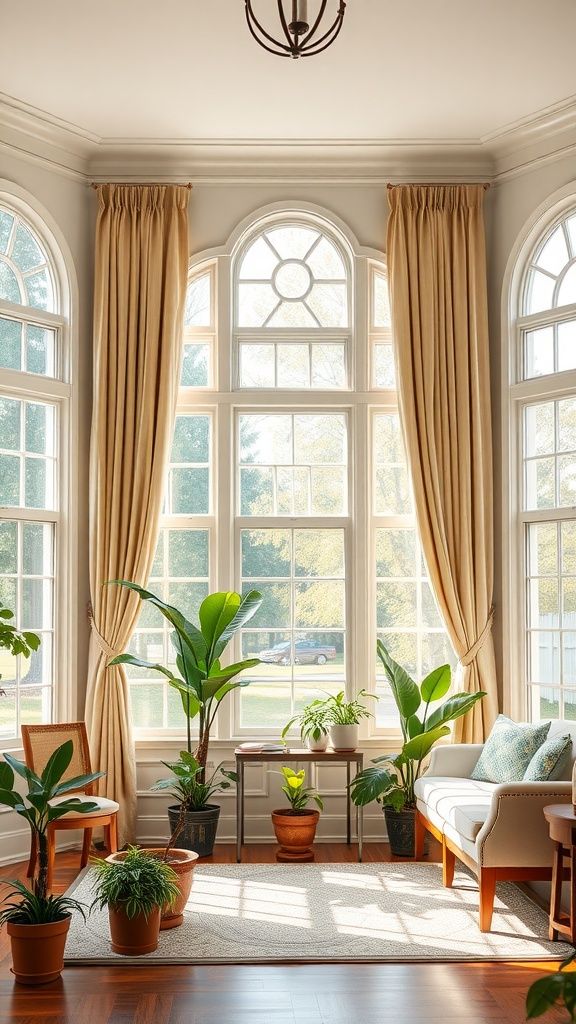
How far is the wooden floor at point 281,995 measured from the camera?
3533 mm

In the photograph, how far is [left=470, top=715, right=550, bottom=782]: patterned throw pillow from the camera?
4977mm

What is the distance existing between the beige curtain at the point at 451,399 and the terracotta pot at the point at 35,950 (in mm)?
2987

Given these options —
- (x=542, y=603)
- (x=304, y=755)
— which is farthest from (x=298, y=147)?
(x=304, y=755)

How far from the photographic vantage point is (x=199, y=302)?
261 inches

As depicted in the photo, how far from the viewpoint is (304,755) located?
5.82m

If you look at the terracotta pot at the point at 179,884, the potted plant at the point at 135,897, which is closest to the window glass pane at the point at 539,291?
the terracotta pot at the point at 179,884

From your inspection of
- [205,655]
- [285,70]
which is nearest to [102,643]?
[205,655]

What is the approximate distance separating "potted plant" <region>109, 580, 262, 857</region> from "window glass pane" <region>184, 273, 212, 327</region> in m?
1.88

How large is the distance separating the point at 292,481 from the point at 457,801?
2.49 m

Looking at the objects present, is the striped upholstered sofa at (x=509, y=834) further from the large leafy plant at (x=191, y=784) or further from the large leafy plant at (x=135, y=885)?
the large leafy plant at (x=191, y=784)

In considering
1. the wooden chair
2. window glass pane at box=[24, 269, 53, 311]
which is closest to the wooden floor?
the wooden chair

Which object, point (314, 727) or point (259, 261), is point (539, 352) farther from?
point (314, 727)

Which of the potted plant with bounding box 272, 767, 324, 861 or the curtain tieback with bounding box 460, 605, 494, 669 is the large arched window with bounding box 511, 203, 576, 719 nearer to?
the curtain tieback with bounding box 460, 605, 494, 669

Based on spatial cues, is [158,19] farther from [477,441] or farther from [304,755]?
[304,755]
